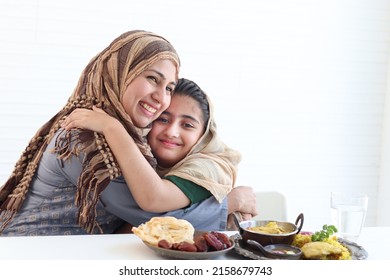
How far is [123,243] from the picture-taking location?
4.25 ft

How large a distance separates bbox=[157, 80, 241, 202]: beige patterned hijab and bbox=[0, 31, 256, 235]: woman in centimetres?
7

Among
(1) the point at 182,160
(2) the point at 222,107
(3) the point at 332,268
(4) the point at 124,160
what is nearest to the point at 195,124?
(1) the point at 182,160

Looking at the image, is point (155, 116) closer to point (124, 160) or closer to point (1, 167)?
point (124, 160)

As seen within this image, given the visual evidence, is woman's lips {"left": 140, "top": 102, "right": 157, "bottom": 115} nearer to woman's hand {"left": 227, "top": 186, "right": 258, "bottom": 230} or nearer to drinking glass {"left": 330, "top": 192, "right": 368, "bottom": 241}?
woman's hand {"left": 227, "top": 186, "right": 258, "bottom": 230}

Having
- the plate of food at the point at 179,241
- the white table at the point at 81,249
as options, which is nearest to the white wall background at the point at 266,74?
the white table at the point at 81,249

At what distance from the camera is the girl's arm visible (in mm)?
1484

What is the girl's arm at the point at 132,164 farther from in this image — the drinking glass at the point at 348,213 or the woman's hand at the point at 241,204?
the drinking glass at the point at 348,213

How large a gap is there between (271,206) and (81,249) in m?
0.93

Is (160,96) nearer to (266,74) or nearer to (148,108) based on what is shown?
(148,108)

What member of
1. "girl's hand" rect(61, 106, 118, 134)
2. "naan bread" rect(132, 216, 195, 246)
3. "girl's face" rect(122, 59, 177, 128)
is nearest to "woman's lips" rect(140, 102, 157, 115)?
"girl's face" rect(122, 59, 177, 128)

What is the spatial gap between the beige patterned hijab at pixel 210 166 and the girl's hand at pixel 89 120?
0.80 feet

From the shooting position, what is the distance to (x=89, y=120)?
1.54 metres

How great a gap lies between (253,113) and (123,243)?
5.81 feet

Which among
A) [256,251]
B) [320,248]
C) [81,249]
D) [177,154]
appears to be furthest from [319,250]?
[177,154]
